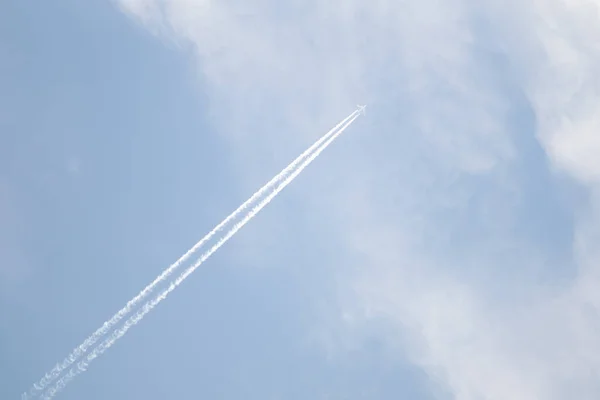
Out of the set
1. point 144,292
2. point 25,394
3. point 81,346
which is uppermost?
point 144,292

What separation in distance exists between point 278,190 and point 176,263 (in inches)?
901

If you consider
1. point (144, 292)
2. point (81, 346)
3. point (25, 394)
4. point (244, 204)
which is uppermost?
point (244, 204)

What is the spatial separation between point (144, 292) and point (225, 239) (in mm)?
17667

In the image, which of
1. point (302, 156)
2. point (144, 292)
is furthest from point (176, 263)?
point (302, 156)

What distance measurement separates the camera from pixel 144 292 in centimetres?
14438

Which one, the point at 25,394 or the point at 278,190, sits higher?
the point at 278,190

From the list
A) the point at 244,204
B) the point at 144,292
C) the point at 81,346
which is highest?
the point at 244,204

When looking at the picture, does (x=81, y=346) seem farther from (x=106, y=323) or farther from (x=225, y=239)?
(x=225, y=239)

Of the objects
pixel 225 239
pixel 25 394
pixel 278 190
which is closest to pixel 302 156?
pixel 278 190

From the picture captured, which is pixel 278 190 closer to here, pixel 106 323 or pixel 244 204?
pixel 244 204

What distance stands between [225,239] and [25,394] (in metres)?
43.5

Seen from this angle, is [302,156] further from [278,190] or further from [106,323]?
[106,323]

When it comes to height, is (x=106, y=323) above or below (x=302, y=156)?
below

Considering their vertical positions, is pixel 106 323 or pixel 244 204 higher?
pixel 244 204
